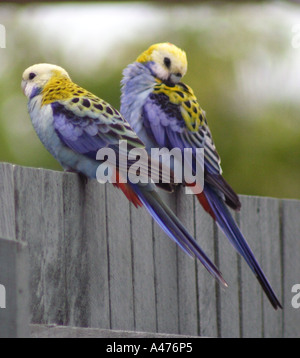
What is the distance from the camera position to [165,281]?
9.09ft

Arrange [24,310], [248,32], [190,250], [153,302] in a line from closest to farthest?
[24,310] < [190,250] < [153,302] < [248,32]

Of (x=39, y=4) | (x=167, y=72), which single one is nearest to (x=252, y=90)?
(x=39, y=4)

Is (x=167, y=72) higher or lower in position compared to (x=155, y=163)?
higher

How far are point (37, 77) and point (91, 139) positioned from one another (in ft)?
1.43

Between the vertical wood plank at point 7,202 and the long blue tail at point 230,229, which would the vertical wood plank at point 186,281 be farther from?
the vertical wood plank at point 7,202

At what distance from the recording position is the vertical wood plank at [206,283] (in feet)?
9.65

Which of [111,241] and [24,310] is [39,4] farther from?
[24,310]

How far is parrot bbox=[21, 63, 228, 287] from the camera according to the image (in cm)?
248

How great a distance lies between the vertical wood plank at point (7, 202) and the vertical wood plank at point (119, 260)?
1.55ft

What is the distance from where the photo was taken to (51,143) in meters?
2.68
